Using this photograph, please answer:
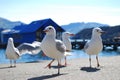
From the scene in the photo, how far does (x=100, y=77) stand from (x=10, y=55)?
20.9ft

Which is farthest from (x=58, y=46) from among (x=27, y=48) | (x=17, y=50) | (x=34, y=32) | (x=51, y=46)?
(x=34, y=32)

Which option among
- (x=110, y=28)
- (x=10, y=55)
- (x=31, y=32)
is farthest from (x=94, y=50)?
(x=110, y=28)

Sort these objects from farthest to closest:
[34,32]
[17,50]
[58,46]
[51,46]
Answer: [34,32]
[17,50]
[58,46]
[51,46]

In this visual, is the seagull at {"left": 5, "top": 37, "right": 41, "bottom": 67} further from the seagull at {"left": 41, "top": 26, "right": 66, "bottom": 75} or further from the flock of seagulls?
the seagull at {"left": 41, "top": 26, "right": 66, "bottom": 75}

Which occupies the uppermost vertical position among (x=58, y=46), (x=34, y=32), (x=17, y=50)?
(x=34, y=32)

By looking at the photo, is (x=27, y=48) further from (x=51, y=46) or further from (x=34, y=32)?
(x=34, y=32)

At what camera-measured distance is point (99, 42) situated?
1176 cm

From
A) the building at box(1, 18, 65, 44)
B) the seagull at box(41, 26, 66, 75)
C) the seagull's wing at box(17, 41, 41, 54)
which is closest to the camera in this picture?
the seagull at box(41, 26, 66, 75)

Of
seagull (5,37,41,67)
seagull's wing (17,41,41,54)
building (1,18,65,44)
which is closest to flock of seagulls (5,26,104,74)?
seagull (5,37,41,67)

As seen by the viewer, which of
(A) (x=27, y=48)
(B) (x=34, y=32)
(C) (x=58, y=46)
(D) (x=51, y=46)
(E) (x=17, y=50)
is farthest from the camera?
(B) (x=34, y=32)

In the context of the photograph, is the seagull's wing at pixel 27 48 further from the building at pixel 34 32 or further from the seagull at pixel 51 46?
the building at pixel 34 32

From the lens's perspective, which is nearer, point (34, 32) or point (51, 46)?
point (51, 46)

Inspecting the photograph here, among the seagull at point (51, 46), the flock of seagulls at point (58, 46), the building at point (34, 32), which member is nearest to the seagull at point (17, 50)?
the flock of seagulls at point (58, 46)

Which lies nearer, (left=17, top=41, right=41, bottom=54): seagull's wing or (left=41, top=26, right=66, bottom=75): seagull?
(left=41, top=26, right=66, bottom=75): seagull
